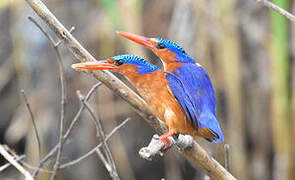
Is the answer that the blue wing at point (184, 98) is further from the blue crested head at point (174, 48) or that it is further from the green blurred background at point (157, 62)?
the green blurred background at point (157, 62)

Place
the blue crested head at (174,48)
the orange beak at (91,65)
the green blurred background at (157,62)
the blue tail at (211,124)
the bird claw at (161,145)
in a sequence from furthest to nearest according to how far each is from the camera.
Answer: the green blurred background at (157,62) → the blue crested head at (174,48) → the blue tail at (211,124) → the orange beak at (91,65) → the bird claw at (161,145)

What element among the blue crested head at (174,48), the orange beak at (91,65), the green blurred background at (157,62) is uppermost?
the orange beak at (91,65)

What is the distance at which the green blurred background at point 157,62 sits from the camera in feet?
8.90

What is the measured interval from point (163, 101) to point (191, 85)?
11cm

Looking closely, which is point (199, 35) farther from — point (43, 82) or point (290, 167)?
point (43, 82)

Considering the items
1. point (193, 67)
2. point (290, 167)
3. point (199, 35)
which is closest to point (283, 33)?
point (199, 35)

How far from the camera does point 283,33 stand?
249 centimetres

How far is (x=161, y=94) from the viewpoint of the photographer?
1.56 meters

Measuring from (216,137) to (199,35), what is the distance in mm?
1318

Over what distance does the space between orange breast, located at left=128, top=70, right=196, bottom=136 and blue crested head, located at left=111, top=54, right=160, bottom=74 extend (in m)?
0.02

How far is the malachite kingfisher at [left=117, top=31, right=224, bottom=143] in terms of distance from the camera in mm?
1502

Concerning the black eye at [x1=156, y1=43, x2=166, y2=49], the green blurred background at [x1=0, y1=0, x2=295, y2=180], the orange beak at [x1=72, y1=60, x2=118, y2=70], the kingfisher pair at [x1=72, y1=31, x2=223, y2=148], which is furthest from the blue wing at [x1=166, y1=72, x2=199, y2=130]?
the green blurred background at [x1=0, y1=0, x2=295, y2=180]

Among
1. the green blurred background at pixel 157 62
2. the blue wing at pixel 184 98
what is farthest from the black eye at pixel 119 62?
the green blurred background at pixel 157 62

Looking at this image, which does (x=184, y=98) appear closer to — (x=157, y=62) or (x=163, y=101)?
(x=163, y=101)
